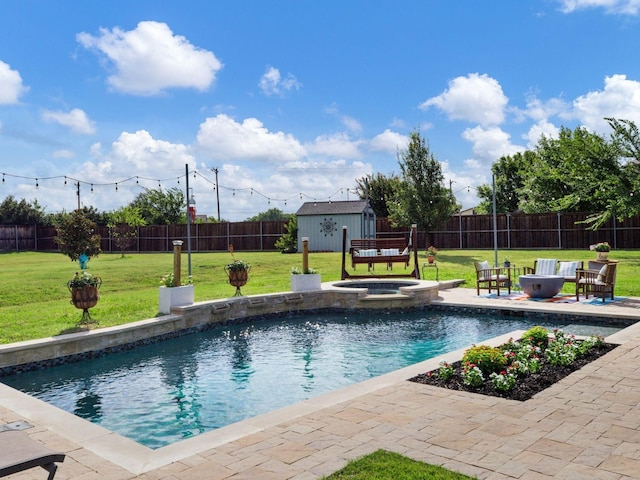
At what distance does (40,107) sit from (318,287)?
9.24 meters

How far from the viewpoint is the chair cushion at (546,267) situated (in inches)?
464

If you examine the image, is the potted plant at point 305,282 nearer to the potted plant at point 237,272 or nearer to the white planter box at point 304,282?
the white planter box at point 304,282

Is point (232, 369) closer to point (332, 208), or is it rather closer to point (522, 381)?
point (522, 381)

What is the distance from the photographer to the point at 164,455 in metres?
3.57

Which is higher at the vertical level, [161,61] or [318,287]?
[161,61]

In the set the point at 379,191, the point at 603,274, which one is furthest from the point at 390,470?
the point at 379,191

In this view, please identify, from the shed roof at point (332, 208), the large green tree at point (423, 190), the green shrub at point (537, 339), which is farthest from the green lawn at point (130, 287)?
the shed roof at point (332, 208)

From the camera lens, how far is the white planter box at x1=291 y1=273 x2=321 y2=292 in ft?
38.9

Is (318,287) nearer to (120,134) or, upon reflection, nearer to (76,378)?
(76,378)

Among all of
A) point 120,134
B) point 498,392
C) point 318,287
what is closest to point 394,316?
point 318,287

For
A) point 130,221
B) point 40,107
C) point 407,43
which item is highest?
point 407,43

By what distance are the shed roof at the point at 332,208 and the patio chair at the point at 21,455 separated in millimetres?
26338

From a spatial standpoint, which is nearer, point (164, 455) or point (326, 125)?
point (164, 455)

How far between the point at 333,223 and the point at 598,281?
772 inches
